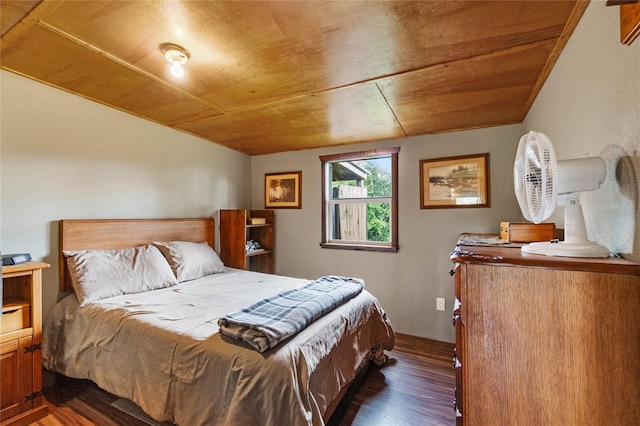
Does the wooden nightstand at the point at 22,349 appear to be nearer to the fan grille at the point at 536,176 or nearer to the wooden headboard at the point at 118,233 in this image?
the wooden headboard at the point at 118,233

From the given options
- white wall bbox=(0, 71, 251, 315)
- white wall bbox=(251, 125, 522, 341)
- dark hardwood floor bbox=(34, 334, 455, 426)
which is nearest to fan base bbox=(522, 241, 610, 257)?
dark hardwood floor bbox=(34, 334, 455, 426)

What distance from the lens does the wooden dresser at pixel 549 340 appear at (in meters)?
0.74

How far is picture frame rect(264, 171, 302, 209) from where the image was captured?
381 centimetres

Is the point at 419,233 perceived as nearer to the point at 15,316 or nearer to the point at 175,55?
the point at 175,55

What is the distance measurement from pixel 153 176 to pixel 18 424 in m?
2.07

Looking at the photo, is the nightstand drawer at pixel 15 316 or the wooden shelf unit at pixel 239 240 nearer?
the nightstand drawer at pixel 15 316

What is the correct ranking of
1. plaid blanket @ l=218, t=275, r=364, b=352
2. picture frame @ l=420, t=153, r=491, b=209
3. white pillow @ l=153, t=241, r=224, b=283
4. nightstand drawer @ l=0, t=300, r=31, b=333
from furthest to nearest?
picture frame @ l=420, t=153, r=491, b=209
white pillow @ l=153, t=241, r=224, b=283
nightstand drawer @ l=0, t=300, r=31, b=333
plaid blanket @ l=218, t=275, r=364, b=352

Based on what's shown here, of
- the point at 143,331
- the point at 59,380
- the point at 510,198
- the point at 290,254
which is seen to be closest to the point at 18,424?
the point at 59,380

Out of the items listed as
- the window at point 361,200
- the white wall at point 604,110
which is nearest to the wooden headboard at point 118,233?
the window at point 361,200

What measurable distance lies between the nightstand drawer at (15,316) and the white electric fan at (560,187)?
2.85 metres

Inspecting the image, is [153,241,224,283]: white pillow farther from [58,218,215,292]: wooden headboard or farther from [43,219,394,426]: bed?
[58,218,215,292]: wooden headboard

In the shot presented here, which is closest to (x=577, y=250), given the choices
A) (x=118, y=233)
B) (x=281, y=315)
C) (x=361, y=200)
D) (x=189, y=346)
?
(x=281, y=315)

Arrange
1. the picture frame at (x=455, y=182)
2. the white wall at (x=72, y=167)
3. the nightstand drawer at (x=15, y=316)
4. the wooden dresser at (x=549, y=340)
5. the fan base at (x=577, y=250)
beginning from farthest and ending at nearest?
1. the picture frame at (x=455, y=182)
2. the white wall at (x=72, y=167)
3. the nightstand drawer at (x=15, y=316)
4. the fan base at (x=577, y=250)
5. the wooden dresser at (x=549, y=340)

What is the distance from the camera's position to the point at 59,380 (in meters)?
2.08
